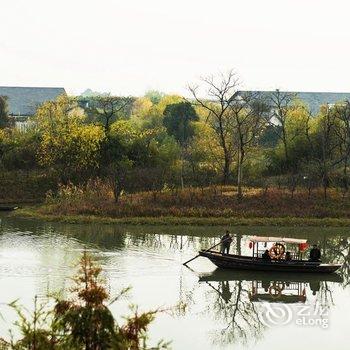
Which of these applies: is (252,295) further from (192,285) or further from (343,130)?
(343,130)

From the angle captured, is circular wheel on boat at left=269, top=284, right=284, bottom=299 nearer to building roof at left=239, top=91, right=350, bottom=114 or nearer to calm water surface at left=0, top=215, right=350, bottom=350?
calm water surface at left=0, top=215, right=350, bottom=350

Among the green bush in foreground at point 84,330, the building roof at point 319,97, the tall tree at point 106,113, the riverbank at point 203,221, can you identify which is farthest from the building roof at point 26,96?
the green bush in foreground at point 84,330

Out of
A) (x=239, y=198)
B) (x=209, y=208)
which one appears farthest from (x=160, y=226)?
(x=239, y=198)

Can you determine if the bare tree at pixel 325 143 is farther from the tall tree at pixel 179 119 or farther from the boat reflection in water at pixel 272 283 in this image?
the boat reflection in water at pixel 272 283

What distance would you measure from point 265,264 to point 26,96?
78410mm

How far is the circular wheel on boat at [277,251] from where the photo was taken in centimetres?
3238

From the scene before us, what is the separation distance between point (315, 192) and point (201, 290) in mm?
25472

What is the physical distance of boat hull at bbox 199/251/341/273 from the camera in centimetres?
3169

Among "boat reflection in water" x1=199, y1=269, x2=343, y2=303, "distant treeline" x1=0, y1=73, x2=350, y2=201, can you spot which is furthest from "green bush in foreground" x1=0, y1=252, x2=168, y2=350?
"distant treeline" x1=0, y1=73, x2=350, y2=201

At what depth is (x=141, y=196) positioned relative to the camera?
51.2 m

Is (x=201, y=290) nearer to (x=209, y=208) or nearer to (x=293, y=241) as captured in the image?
(x=293, y=241)

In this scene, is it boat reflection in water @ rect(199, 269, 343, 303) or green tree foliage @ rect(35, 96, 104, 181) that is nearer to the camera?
boat reflection in water @ rect(199, 269, 343, 303)

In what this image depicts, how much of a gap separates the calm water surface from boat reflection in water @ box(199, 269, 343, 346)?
41 mm

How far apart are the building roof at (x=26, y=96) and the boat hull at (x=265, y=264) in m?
73.1
